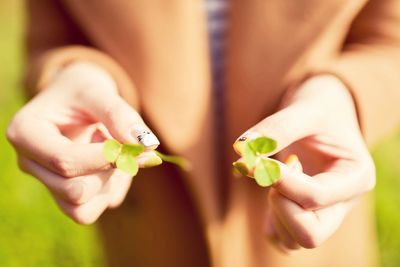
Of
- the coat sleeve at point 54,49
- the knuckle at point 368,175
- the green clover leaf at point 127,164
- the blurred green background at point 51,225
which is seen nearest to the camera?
the green clover leaf at point 127,164

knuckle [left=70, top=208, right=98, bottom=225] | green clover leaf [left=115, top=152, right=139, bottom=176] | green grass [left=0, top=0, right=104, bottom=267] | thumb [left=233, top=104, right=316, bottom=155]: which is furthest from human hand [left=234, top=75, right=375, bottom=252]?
green grass [left=0, top=0, right=104, bottom=267]

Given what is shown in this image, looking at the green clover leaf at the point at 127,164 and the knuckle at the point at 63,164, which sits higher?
the green clover leaf at the point at 127,164

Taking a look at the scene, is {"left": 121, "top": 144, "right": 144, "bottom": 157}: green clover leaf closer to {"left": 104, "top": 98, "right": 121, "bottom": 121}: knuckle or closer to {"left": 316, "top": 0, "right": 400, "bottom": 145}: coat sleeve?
{"left": 104, "top": 98, "right": 121, "bottom": 121}: knuckle

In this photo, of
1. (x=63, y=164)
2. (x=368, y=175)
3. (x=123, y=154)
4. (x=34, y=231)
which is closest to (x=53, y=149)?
(x=63, y=164)

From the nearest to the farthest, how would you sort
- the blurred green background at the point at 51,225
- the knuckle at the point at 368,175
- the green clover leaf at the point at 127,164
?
1. the green clover leaf at the point at 127,164
2. the knuckle at the point at 368,175
3. the blurred green background at the point at 51,225

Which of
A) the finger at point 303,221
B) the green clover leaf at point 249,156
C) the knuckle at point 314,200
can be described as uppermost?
the green clover leaf at point 249,156

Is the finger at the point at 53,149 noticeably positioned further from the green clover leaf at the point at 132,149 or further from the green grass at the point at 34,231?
the green grass at the point at 34,231

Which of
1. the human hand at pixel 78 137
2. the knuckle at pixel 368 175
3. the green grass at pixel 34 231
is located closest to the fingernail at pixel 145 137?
the human hand at pixel 78 137

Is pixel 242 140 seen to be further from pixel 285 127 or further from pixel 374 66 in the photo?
pixel 374 66
